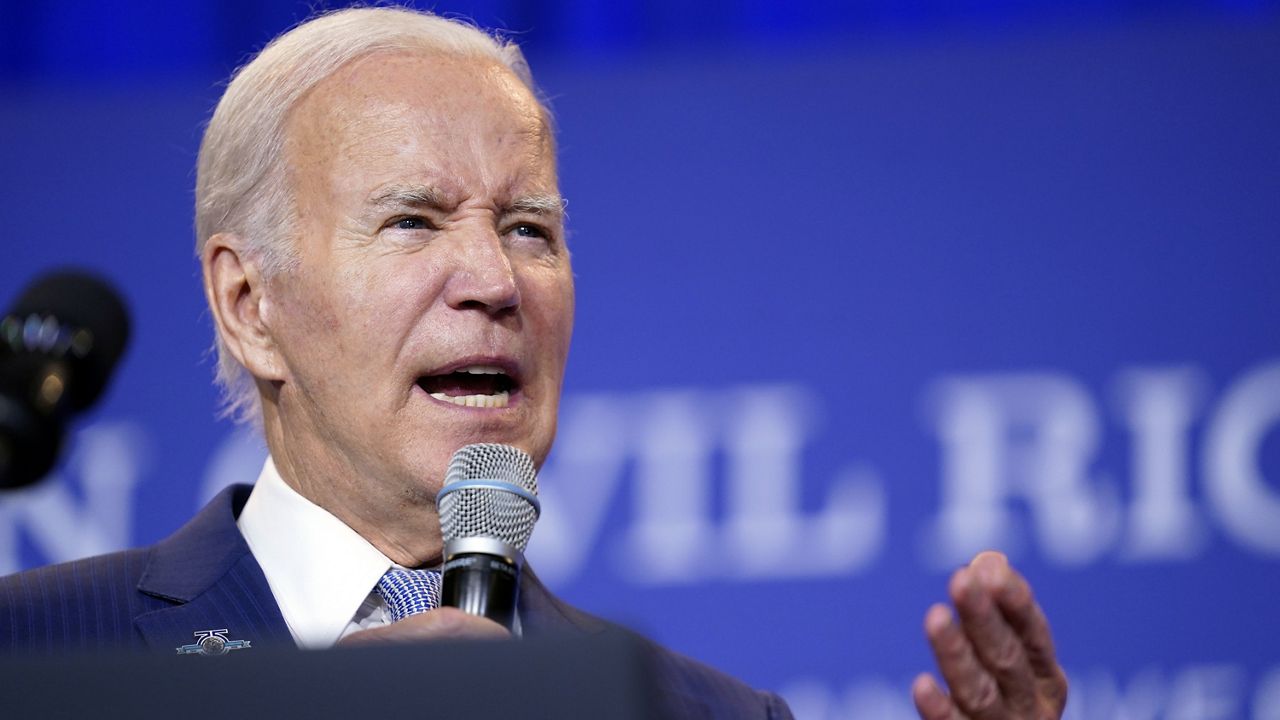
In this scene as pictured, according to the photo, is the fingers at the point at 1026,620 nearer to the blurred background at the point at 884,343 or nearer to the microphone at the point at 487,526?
the microphone at the point at 487,526

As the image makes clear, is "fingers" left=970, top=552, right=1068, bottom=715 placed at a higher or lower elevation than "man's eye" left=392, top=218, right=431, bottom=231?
lower

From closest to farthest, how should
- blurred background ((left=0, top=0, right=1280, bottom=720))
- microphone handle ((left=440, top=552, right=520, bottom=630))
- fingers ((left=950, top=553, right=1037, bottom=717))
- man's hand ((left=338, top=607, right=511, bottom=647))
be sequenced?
man's hand ((left=338, top=607, right=511, bottom=647))
microphone handle ((left=440, top=552, right=520, bottom=630))
fingers ((left=950, top=553, right=1037, bottom=717))
blurred background ((left=0, top=0, right=1280, bottom=720))

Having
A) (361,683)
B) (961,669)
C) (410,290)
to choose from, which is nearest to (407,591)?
(410,290)

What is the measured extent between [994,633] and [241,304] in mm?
1160

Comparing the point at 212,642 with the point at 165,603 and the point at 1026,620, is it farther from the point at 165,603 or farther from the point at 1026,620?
the point at 1026,620

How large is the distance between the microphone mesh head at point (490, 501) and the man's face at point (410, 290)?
314 mm

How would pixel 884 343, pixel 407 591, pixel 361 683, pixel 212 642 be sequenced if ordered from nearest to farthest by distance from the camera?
pixel 361 683 < pixel 212 642 < pixel 407 591 < pixel 884 343

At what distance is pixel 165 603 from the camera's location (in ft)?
6.45

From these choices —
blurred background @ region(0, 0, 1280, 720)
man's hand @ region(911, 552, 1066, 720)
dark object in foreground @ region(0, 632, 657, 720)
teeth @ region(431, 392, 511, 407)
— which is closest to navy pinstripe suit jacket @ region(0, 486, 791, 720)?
teeth @ region(431, 392, 511, 407)

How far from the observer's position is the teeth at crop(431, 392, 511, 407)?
6.54 ft

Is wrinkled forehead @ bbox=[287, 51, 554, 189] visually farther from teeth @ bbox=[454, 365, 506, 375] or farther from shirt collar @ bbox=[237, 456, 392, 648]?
shirt collar @ bbox=[237, 456, 392, 648]

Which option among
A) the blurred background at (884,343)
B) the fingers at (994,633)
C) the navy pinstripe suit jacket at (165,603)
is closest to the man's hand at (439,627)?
the fingers at (994,633)

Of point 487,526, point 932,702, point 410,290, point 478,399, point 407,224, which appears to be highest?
point 407,224

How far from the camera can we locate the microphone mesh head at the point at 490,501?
1500 millimetres
